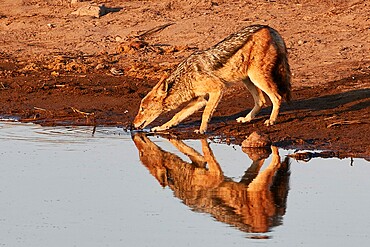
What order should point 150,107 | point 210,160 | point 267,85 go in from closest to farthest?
point 210,160 < point 267,85 < point 150,107

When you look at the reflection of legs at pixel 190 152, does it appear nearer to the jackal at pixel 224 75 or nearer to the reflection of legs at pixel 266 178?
the jackal at pixel 224 75

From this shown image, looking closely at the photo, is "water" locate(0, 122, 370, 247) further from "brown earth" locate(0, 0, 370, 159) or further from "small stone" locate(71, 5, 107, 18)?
"small stone" locate(71, 5, 107, 18)

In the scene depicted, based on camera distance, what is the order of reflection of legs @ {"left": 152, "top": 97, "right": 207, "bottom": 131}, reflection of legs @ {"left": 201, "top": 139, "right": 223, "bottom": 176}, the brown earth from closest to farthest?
1. reflection of legs @ {"left": 201, "top": 139, "right": 223, "bottom": 176}
2. reflection of legs @ {"left": 152, "top": 97, "right": 207, "bottom": 131}
3. the brown earth

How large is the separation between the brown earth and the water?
3.49ft

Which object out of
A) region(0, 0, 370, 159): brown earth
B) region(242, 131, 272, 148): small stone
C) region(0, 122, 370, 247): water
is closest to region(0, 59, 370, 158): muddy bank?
region(0, 0, 370, 159): brown earth

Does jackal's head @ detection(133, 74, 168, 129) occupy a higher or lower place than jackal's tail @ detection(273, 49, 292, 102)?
lower

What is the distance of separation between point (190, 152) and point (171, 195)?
226 cm

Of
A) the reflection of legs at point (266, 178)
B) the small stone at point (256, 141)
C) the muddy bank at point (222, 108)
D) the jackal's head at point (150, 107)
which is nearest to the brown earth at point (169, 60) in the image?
the muddy bank at point (222, 108)

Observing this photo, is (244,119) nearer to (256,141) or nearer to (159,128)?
(159,128)

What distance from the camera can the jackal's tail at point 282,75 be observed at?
1216cm

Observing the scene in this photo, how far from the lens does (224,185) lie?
9328mm

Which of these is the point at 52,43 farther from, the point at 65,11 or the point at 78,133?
the point at 78,133

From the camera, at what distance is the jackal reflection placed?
8.12 meters

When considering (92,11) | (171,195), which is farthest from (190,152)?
(92,11)
